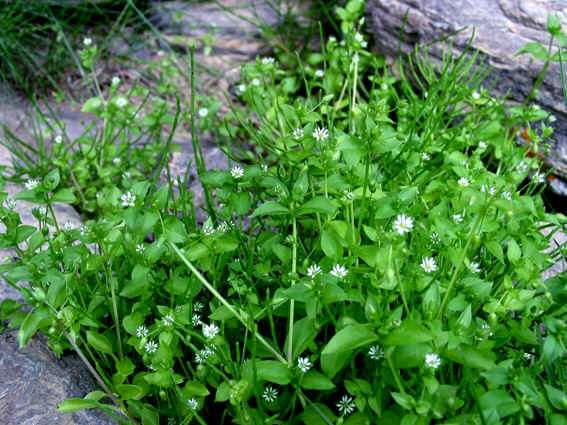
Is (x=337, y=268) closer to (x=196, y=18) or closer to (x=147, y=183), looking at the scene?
(x=147, y=183)

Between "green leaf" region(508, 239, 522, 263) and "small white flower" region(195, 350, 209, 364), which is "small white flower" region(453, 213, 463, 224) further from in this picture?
"small white flower" region(195, 350, 209, 364)

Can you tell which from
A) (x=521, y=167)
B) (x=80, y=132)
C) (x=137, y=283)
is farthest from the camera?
(x=80, y=132)

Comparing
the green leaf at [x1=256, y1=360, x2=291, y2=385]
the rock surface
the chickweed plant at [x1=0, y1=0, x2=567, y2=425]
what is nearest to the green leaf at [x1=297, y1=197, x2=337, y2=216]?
Answer: the chickweed plant at [x1=0, y1=0, x2=567, y2=425]

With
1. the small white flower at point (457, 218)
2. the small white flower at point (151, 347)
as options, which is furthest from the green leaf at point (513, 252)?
the small white flower at point (151, 347)

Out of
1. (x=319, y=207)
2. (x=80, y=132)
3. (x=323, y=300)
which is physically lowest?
(x=80, y=132)

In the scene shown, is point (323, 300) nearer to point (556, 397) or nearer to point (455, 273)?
point (455, 273)

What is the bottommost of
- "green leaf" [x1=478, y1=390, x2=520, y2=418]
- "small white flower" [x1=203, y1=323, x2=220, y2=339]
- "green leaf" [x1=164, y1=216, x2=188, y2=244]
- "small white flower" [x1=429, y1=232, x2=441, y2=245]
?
"small white flower" [x1=203, y1=323, x2=220, y2=339]

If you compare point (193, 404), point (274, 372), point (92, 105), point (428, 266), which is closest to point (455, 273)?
point (428, 266)
